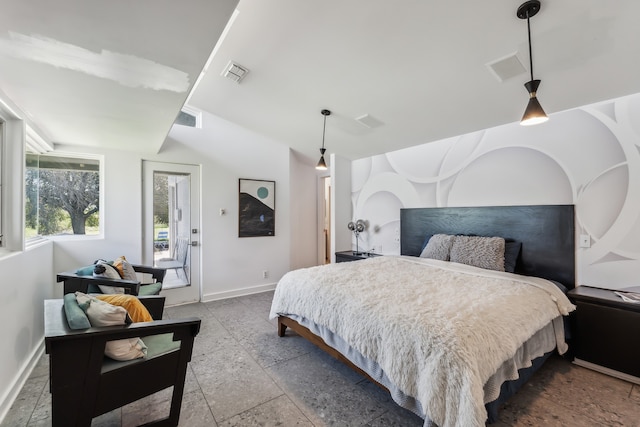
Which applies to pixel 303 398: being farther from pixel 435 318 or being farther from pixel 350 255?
pixel 350 255

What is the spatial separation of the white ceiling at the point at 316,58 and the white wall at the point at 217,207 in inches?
25.2

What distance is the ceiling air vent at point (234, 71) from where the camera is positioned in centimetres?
285

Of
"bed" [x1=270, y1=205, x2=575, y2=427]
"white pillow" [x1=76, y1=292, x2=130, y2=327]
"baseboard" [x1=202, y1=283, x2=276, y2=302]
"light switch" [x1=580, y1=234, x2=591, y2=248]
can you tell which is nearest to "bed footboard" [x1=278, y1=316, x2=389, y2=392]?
"bed" [x1=270, y1=205, x2=575, y2=427]

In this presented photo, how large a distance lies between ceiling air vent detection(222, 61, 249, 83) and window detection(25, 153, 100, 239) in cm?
218

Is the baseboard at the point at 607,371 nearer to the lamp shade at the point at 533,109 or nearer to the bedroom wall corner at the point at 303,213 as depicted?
the lamp shade at the point at 533,109

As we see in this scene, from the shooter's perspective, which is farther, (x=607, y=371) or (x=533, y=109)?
(x=607, y=371)

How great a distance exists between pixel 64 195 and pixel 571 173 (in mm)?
5711

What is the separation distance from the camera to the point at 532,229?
9.57ft

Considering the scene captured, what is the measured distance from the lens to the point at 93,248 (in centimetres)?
346

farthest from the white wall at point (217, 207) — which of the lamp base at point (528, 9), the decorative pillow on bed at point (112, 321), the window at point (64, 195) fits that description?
the lamp base at point (528, 9)

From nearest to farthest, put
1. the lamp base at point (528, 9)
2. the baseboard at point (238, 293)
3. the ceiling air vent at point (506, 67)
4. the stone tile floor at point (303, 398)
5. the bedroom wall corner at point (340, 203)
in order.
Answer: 1. the lamp base at point (528, 9)
2. the stone tile floor at point (303, 398)
3. the ceiling air vent at point (506, 67)
4. the baseboard at point (238, 293)
5. the bedroom wall corner at point (340, 203)

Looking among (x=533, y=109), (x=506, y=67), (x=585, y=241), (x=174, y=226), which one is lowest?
(x=585, y=241)

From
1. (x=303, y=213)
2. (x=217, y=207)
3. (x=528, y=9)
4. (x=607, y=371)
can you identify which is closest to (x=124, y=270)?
(x=217, y=207)

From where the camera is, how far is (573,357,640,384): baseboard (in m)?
2.13
